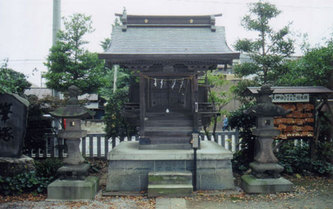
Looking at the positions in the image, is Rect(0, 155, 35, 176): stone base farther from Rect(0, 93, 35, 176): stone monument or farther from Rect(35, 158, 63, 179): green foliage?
Rect(35, 158, 63, 179): green foliage

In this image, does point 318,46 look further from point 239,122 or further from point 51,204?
point 51,204

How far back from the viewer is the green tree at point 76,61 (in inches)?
674

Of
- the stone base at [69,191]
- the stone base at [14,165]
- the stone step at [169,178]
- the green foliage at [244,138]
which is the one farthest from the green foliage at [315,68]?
the stone base at [14,165]

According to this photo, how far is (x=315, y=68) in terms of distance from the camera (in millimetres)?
10797

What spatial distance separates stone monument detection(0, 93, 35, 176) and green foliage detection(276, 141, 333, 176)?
30.3ft

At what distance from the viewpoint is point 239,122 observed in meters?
11.0

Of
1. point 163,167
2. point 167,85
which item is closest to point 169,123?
point 167,85

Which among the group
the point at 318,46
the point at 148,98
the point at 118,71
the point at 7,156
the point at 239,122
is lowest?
the point at 7,156

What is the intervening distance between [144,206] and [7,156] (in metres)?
5.03

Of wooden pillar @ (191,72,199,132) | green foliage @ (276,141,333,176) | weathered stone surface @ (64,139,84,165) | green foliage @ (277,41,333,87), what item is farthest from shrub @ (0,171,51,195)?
green foliage @ (277,41,333,87)

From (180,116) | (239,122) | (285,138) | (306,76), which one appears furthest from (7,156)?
(306,76)

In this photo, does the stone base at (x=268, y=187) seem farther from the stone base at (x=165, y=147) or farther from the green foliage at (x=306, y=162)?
the stone base at (x=165, y=147)

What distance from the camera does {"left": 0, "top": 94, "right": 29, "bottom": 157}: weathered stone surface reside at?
29.2ft

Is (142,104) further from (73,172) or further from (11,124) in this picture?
(11,124)
